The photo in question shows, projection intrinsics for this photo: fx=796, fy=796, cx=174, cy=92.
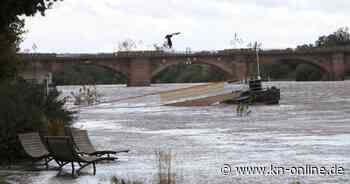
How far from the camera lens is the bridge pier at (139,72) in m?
136

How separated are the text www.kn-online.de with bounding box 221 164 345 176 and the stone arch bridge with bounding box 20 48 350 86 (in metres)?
115

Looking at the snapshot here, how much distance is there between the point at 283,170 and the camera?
16.4 m

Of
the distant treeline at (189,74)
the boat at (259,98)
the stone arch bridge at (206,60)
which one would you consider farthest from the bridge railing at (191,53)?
the boat at (259,98)

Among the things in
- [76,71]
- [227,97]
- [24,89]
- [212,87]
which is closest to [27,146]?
[24,89]

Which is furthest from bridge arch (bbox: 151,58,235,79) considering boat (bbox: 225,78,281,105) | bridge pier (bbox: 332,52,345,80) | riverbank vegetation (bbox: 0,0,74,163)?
riverbank vegetation (bbox: 0,0,74,163)

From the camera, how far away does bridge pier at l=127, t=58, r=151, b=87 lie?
13600cm

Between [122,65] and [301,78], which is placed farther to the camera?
[301,78]

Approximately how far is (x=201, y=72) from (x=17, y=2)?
167490 mm

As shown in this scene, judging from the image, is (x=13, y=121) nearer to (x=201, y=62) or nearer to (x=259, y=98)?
(x=259, y=98)

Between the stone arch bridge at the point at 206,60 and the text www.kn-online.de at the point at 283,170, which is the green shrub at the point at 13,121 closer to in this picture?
the text www.kn-online.de at the point at 283,170

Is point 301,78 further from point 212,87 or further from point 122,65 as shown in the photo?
point 212,87

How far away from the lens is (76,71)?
541ft

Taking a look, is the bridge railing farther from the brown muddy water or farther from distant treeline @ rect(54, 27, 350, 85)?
the brown muddy water

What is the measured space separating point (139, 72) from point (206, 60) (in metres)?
11.7
